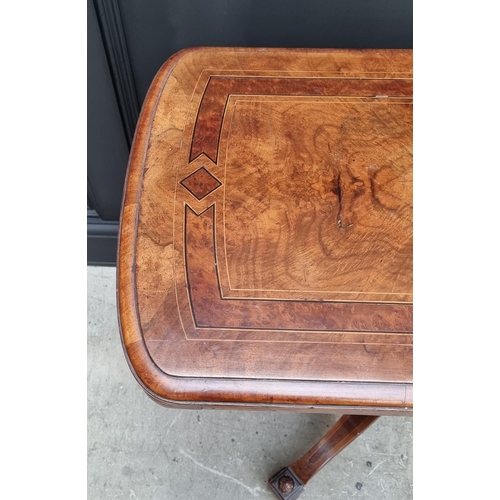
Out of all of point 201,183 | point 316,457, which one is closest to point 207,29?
point 201,183

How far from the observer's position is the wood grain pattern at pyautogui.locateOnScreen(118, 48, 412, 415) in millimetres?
515

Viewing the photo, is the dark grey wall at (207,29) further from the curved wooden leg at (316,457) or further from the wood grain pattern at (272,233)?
the curved wooden leg at (316,457)

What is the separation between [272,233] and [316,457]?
480 millimetres

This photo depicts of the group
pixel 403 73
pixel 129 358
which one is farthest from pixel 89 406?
pixel 403 73

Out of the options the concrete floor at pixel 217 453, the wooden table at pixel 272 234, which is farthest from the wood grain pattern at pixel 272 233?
the concrete floor at pixel 217 453

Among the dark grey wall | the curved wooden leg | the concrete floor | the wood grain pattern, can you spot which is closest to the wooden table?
the wood grain pattern

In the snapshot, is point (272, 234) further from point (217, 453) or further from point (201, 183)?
point (217, 453)

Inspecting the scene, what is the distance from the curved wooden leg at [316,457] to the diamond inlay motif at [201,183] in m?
0.46

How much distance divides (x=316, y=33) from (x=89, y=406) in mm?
798

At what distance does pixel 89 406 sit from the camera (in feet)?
3.40

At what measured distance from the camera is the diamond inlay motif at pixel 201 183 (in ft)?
1.99

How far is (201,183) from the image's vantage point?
611mm
